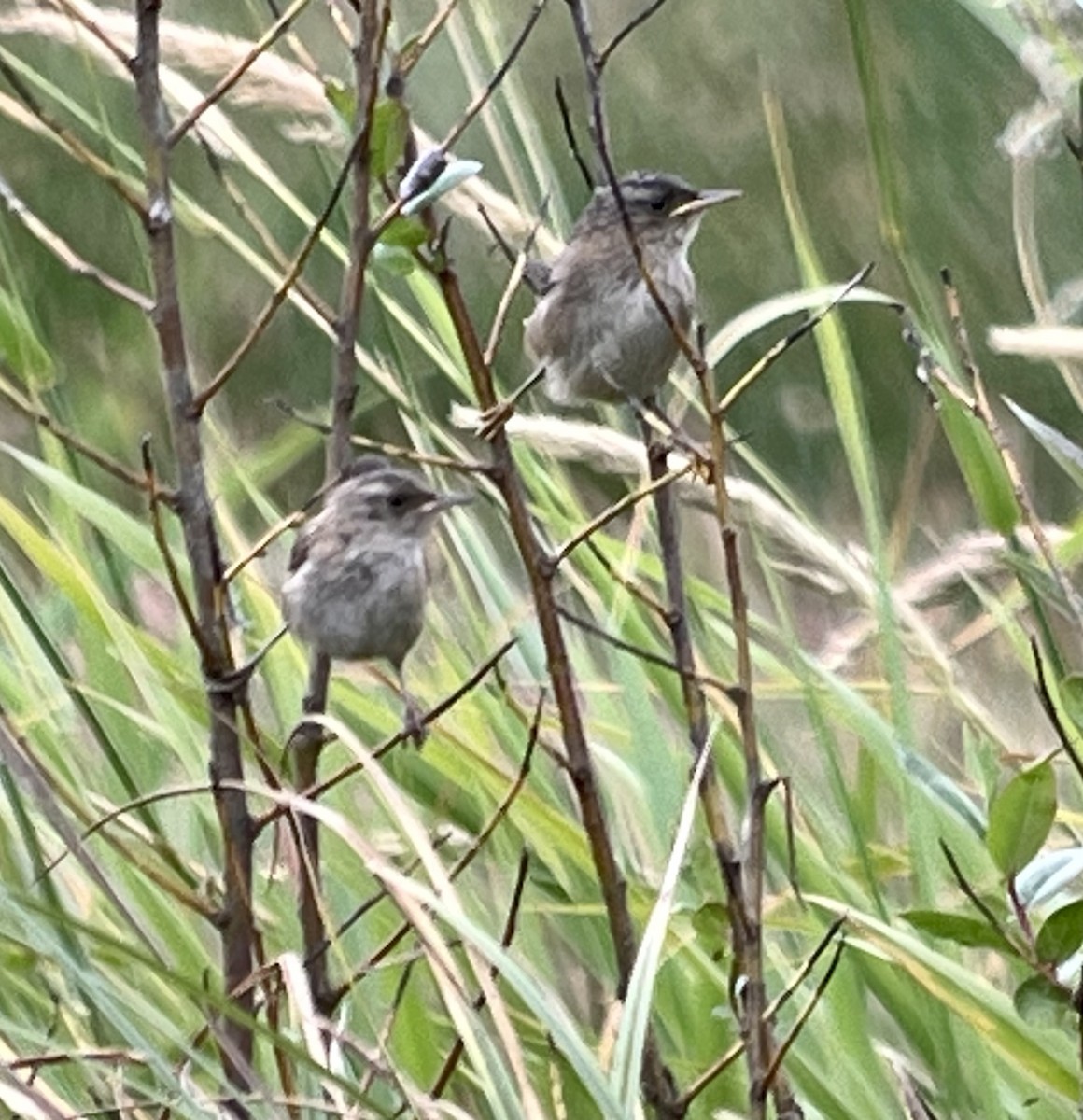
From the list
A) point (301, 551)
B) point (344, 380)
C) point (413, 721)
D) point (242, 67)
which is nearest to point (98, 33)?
point (242, 67)

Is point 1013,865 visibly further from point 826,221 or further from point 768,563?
point 826,221

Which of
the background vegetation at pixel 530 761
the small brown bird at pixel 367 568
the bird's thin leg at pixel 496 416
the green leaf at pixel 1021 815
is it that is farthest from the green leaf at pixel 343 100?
the green leaf at pixel 1021 815

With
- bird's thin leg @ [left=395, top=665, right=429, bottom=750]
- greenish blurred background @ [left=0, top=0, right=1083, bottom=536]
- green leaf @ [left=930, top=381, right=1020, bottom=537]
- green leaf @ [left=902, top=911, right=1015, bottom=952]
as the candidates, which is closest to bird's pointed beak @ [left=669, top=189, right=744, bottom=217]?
green leaf @ [left=930, top=381, right=1020, bottom=537]

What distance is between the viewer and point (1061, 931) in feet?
2.52

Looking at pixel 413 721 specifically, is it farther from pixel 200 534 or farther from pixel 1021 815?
pixel 1021 815

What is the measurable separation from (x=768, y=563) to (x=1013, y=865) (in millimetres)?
640

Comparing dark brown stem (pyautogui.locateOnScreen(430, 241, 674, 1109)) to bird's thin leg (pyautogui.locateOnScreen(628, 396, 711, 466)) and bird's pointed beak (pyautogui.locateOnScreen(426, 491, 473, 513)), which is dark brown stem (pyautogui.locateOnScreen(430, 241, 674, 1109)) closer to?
bird's thin leg (pyautogui.locateOnScreen(628, 396, 711, 466))

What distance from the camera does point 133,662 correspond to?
1.25 meters

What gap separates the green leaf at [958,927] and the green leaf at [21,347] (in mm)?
496

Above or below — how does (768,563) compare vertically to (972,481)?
below

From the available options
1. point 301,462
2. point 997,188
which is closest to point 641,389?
point 997,188

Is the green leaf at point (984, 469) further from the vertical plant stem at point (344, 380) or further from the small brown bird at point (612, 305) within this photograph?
the vertical plant stem at point (344, 380)

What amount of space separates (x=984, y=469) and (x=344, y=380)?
27 cm

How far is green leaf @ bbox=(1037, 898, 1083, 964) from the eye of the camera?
2.51 feet
